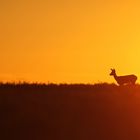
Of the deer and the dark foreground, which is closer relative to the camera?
the dark foreground

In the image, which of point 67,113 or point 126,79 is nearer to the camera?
point 67,113

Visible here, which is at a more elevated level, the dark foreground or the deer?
the deer

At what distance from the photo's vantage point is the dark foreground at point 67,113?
93.7 feet

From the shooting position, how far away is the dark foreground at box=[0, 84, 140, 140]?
28.6 metres

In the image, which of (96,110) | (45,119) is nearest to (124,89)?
(96,110)

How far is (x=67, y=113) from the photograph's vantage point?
30.2m

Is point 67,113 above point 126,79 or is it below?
below

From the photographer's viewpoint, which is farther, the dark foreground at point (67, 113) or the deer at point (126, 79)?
the deer at point (126, 79)

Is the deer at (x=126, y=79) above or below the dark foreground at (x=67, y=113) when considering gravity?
above

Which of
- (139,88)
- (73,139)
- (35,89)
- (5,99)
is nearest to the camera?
(73,139)

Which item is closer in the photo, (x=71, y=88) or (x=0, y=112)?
(x=0, y=112)

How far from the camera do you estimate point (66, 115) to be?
30062mm

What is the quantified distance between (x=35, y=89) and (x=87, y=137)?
16.0 ft

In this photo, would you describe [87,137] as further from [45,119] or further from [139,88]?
[139,88]
